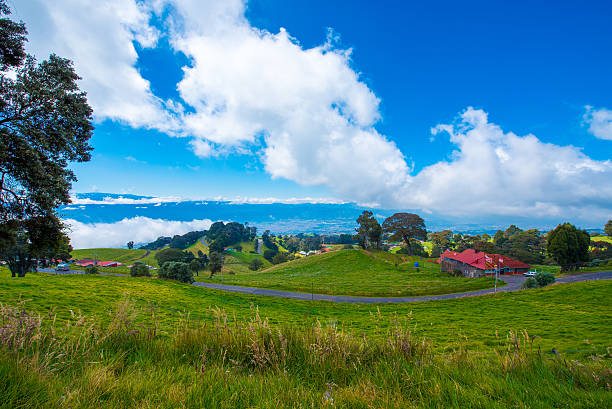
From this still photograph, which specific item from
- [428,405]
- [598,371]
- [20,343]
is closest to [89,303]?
[20,343]

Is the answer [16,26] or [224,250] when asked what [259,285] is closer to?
[16,26]

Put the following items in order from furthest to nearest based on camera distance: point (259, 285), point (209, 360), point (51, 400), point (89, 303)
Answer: point (259, 285) → point (89, 303) → point (209, 360) → point (51, 400)

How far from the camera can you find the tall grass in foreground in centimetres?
234

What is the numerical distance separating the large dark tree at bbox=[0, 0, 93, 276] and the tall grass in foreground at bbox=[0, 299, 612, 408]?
8260mm

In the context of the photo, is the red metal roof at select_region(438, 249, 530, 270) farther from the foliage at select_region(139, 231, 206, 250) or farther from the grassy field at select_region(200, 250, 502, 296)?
the foliage at select_region(139, 231, 206, 250)

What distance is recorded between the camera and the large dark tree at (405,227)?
67688 mm

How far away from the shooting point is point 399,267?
63.8 m

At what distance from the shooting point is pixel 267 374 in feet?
10.1

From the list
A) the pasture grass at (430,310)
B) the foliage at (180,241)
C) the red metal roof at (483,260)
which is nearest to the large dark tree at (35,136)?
the pasture grass at (430,310)

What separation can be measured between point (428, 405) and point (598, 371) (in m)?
2.54

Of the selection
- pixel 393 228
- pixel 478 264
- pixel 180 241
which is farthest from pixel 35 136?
pixel 180 241

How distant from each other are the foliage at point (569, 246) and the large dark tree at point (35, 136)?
71305 millimetres

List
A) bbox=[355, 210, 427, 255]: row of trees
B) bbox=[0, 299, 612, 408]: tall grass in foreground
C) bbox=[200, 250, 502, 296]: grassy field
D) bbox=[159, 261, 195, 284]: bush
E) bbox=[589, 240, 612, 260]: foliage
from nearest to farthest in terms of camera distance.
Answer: bbox=[0, 299, 612, 408]: tall grass in foreground
bbox=[200, 250, 502, 296]: grassy field
bbox=[159, 261, 195, 284]: bush
bbox=[589, 240, 612, 260]: foliage
bbox=[355, 210, 427, 255]: row of trees

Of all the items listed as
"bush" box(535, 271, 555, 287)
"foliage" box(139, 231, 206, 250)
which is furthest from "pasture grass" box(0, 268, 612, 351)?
"foliage" box(139, 231, 206, 250)
